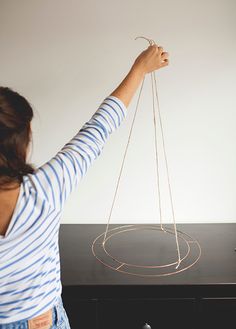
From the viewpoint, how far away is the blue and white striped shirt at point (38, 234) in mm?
633

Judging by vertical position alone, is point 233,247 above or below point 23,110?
below

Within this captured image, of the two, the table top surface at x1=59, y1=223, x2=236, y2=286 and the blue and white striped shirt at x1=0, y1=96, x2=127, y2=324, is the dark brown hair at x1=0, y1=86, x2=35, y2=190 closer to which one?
the blue and white striped shirt at x1=0, y1=96, x2=127, y2=324

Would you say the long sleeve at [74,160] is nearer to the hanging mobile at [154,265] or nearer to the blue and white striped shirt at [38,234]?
the blue and white striped shirt at [38,234]

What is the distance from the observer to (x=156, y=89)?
131 centimetres

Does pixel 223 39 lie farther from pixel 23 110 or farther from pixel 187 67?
pixel 23 110

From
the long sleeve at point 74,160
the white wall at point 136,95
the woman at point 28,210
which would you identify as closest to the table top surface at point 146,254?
the white wall at point 136,95

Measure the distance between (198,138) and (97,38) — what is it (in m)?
0.58

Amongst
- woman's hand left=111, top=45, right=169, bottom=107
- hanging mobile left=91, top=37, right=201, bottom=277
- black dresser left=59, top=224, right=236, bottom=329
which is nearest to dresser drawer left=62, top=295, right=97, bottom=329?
black dresser left=59, top=224, right=236, bottom=329

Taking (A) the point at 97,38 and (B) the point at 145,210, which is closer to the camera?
(A) the point at 97,38

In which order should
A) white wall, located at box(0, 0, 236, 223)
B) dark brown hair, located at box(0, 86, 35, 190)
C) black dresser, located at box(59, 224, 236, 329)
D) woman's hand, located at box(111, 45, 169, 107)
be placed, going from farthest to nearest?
white wall, located at box(0, 0, 236, 223) → black dresser, located at box(59, 224, 236, 329) → woman's hand, located at box(111, 45, 169, 107) → dark brown hair, located at box(0, 86, 35, 190)

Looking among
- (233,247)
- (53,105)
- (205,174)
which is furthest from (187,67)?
(233,247)

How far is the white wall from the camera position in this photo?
50.4 inches

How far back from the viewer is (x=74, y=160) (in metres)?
0.68

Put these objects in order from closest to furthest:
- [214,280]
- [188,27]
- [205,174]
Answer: [214,280] → [188,27] → [205,174]
